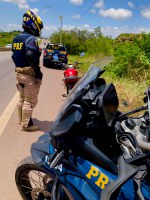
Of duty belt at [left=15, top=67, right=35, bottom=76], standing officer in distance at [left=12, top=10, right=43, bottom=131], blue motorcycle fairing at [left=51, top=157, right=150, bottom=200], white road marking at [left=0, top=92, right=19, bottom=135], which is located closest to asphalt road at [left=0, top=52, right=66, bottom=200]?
white road marking at [left=0, top=92, right=19, bottom=135]

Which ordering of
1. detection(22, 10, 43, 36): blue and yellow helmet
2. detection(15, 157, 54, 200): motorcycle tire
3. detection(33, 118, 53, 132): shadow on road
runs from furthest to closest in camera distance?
detection(33, 118, 53, 132): shadow on road → detection(22, 10, 43, 36): blue and yellow helmet → detection(15, 157, 54, 200): motorcycle tire

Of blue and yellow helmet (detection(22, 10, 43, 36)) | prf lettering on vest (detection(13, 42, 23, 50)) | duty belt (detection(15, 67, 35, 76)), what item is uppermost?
blue and yellow helmet (detection(22, 10, 43, 36))

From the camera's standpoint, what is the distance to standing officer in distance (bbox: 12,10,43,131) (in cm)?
527

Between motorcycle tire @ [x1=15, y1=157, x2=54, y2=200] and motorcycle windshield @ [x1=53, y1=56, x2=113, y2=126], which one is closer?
motorcycle windshield @ [x1=53, y1=56, x2=113, y2=126]

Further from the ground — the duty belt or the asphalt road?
the duty belt

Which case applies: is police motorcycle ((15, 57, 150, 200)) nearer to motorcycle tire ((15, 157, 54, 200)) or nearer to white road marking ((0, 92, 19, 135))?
motorcycle tire ((15, 157, 54, 200))

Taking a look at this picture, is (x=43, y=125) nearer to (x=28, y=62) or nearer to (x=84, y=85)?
(x=28, y=62)

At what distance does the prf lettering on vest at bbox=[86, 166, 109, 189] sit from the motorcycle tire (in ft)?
2.17

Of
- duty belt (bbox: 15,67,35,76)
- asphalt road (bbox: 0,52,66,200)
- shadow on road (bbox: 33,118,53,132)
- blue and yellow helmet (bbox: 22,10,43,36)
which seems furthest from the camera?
shadow on road (bbox: 33,118,53,132)

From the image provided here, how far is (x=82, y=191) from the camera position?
2.21m

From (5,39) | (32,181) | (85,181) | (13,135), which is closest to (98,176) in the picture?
(85,181)

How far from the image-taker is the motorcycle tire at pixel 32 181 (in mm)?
2793

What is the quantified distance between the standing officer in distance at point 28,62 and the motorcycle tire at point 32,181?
102 inches

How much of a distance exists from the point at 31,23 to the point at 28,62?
692 mm
